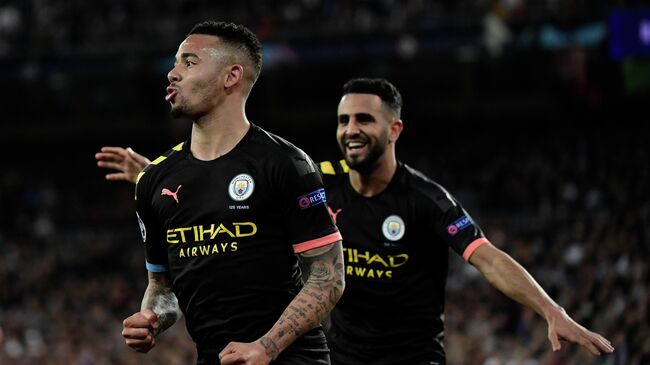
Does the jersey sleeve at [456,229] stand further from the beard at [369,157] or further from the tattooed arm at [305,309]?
the tattooed arm at [305,309]

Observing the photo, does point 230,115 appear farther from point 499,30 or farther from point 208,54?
point 499,30

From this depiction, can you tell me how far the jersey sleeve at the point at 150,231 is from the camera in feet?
14.3

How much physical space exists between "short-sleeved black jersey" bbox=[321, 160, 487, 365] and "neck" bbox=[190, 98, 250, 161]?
6.58ft

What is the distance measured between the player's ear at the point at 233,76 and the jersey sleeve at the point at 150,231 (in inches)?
21.1

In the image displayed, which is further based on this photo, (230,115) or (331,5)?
(331,5)

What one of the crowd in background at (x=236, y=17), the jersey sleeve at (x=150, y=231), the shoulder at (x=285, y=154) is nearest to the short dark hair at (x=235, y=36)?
the shoulder at (x=285, y=154)

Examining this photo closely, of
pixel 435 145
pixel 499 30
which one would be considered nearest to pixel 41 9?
pixel 435 145

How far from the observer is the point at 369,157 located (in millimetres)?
6219

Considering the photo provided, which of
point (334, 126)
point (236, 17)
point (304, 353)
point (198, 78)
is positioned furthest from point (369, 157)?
point (334, 126)

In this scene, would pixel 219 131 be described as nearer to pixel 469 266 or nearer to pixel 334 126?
pixel 469 266

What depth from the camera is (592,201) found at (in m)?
18.4

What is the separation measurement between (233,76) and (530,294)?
2.08 metres

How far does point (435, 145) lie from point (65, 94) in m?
10.5

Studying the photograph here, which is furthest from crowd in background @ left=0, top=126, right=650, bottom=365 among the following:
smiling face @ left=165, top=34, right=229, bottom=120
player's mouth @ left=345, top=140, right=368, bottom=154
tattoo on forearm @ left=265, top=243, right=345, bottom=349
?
smiling face @ left=165, top=34, right=229, bottom=120
